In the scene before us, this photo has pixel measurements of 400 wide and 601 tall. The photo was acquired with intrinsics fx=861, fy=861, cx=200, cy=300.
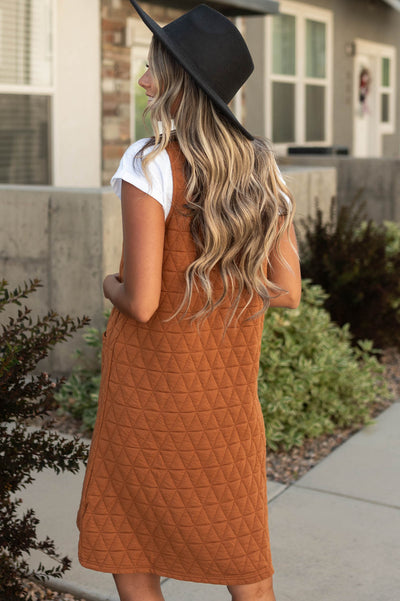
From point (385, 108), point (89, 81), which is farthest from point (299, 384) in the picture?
point (385, 108)

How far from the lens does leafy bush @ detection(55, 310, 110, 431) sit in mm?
4699

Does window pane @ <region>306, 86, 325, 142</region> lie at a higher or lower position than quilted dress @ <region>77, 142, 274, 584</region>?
higher

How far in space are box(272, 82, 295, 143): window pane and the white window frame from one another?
74 millimetres

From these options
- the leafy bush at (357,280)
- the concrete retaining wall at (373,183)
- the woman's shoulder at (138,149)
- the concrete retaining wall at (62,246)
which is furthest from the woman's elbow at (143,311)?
the concrete retaining wall at (373,183)

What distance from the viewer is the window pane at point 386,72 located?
15.6 metres

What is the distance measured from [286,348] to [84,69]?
4278 millimetres

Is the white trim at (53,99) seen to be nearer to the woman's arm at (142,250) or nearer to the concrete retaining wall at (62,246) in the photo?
the concrete retaining wall at (62,246)

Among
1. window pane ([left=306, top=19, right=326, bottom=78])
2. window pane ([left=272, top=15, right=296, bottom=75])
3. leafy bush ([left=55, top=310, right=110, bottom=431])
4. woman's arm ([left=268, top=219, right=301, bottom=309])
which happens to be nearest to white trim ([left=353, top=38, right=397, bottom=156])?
window pane ([left=306, top=19, right=326, bottom=78])

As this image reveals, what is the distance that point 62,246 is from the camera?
5.23 m

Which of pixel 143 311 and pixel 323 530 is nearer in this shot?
pixel 143 311

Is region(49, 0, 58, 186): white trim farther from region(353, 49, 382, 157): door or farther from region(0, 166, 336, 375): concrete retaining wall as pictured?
region(353, 49, 382, 157): door

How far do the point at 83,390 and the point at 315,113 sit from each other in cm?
923

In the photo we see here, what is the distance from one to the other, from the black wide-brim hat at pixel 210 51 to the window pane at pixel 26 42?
5.74 m

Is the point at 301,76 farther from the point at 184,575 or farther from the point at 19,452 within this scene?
the point at 184,575
